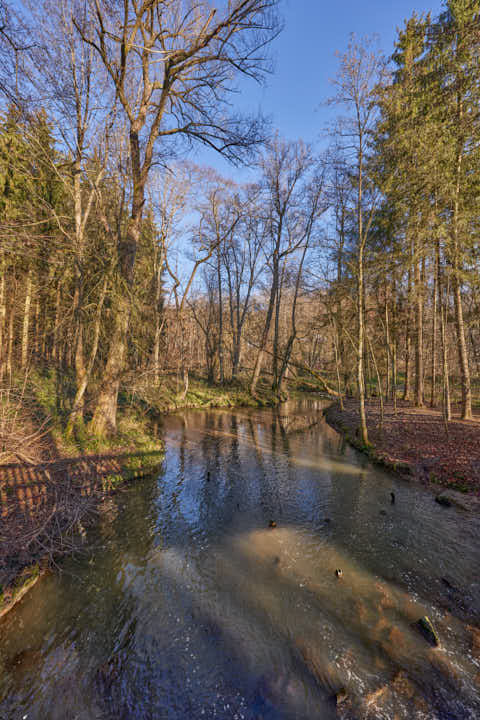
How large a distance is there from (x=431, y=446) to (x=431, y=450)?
0.33 m

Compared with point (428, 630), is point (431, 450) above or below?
above

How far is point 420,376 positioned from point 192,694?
18.5m

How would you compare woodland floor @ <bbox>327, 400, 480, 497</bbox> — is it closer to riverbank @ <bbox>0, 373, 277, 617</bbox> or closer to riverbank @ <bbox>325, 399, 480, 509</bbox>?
riverbank @ <bbox>325, 399, 480, 509</bbox>

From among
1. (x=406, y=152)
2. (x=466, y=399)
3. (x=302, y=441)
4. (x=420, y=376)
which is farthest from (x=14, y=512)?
(x=420, y=376)

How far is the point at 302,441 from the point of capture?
14.6 m

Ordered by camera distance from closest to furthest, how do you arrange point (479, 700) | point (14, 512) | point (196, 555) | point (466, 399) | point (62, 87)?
point (479, 700) < point (14, 512) < point (196, 555) < point (62, 87) < point (466, 399)

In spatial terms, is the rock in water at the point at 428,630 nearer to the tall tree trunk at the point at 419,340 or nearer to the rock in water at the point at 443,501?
the rock in water at the point at 443,501

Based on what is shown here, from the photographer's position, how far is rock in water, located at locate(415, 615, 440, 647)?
405cm

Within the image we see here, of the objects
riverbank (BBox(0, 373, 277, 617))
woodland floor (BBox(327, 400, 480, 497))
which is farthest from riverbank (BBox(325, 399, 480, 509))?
riverbank (BBox(0, 373, 277, 617))

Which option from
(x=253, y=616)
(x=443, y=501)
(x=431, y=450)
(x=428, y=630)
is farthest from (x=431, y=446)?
(x=253, y=616)

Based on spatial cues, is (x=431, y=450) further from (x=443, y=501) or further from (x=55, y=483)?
(x=55, y=483)

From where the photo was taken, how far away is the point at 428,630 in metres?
4.19

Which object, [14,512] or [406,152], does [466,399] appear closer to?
[406,152]

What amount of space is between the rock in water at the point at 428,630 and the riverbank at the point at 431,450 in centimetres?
452
